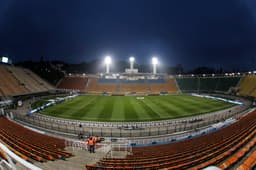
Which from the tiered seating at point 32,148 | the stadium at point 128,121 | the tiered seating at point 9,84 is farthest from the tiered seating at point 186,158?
the tiered seating at point 9,84

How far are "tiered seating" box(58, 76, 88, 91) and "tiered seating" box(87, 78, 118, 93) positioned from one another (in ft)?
10.5

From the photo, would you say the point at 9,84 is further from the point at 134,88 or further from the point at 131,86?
the point at 134,88

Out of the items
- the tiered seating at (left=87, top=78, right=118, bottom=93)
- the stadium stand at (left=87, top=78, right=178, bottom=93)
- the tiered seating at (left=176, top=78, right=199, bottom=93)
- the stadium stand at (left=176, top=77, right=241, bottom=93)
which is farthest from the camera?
the tiered seating at (left=176, top=78, right=199, bottom=93)

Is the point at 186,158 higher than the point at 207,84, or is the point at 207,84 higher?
the point at 207,84

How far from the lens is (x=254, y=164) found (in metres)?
3.29

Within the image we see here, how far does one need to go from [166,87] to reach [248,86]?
95.1 ft

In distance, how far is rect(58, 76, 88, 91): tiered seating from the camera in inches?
2388

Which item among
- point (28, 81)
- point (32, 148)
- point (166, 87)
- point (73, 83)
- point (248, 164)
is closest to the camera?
point (248, 164)

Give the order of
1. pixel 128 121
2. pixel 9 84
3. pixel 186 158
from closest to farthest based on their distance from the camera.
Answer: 1. pixel 186 158
2. pixel 128 121
3. pixel 9 84

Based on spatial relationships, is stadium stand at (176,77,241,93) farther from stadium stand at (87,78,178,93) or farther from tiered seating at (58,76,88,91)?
tiered seating at (58,76,88,91)

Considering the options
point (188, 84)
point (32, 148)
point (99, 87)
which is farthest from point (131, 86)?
point (32, 148)

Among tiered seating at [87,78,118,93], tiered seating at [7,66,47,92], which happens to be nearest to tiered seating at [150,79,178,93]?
tiered seating at [87,78,118,93]

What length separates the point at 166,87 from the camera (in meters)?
62.3

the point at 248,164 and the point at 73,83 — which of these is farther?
the point at 73,83
